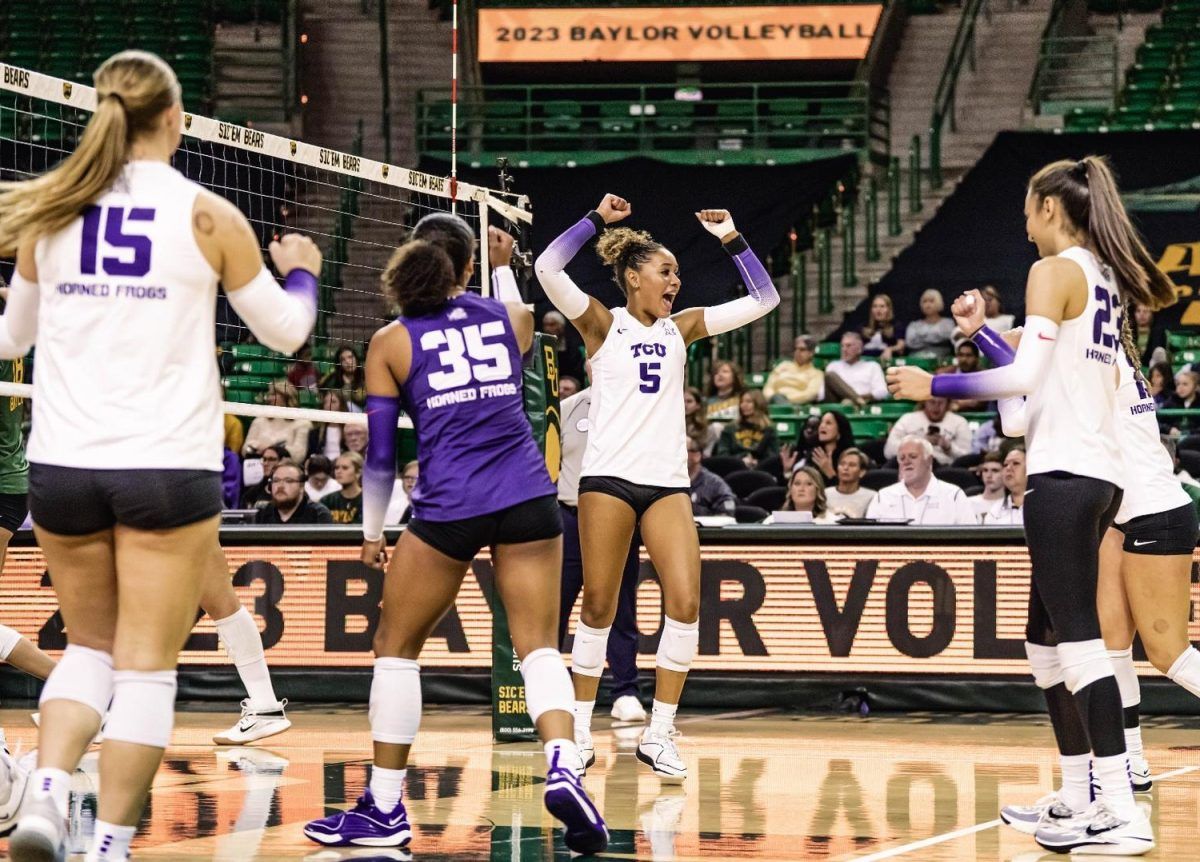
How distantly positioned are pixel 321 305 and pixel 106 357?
13.2m

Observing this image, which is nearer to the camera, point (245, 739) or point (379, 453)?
point (379, 453)

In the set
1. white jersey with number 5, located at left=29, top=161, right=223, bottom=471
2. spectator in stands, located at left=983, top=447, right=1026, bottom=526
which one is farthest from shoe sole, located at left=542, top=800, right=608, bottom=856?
spectator in stands, located at left=983, top=447, right=1026, bottom=526

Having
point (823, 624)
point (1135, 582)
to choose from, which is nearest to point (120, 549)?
point (1135, 582)

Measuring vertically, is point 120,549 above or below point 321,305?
below

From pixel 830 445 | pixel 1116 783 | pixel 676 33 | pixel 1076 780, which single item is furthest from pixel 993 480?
pixel 676 33

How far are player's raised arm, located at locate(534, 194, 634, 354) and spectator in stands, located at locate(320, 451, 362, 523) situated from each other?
5.09 metres

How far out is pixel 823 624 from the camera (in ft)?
32.1

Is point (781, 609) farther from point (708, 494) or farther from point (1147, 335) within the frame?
point (1147, 335)

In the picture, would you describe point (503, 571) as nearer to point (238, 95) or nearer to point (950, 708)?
point (950, 708)

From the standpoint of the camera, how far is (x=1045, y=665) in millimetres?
5734

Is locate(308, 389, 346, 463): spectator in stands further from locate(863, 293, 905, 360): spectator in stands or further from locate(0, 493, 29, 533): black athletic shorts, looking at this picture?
locate(0, 493, 29, 533): black athletic shorts

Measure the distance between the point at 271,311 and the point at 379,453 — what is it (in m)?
1.06

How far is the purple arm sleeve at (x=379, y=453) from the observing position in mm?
5441

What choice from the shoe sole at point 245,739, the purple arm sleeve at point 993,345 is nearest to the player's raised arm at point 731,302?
the purple arm sleeve at point 993,345
